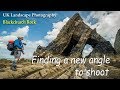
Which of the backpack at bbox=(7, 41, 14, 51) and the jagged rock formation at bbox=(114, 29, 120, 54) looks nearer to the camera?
the backpack at bbox=(7, 41, 14, 51)

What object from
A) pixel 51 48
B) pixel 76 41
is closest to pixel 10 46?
pixel 51 48

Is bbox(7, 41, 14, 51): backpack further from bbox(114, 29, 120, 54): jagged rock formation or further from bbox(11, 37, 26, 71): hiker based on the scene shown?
bbox(114, 29, 120, 54): jagged rock formation

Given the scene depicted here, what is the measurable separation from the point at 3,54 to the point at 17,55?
0.25m

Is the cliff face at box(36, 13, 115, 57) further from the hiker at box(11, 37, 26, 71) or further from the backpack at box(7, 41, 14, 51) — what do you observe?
the backpack at box(7, 41, 14, 51)

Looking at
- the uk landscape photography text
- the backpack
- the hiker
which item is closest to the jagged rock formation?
the uk landscape photography text

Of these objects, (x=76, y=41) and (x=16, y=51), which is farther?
(x=76, y=41)

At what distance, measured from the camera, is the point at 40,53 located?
15.3ft

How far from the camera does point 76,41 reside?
4820 millimetres

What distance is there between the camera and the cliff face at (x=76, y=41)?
473 cm

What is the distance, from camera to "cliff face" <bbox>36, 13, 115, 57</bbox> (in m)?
4.73

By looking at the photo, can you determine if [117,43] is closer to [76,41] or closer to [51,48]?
[76,41]

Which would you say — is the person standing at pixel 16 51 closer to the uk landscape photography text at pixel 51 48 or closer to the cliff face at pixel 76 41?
the uk landscape photography text at pixel 51 48
